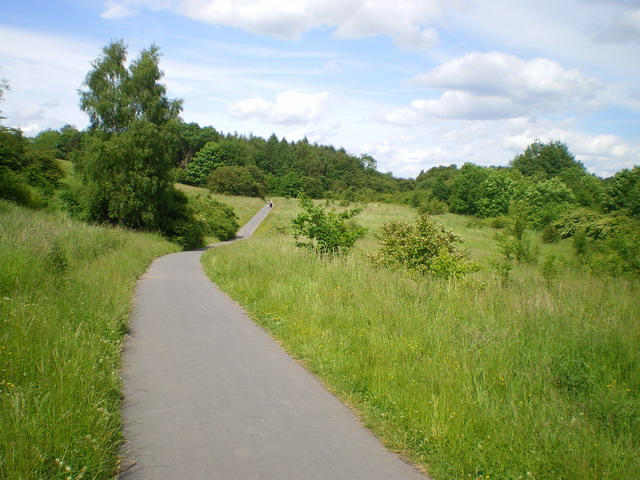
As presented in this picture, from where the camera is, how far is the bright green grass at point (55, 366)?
3.84 metres

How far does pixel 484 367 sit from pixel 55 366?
4.88 metres

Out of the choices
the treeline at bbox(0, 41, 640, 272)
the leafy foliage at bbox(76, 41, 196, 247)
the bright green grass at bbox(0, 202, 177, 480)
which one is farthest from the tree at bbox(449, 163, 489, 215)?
the bright green grass at bbox(0, 202, 177, 480)

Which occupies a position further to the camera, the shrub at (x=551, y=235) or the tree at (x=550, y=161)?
the tree at (x=550, y=161)

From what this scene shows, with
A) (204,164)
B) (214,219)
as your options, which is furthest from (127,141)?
(204,164)

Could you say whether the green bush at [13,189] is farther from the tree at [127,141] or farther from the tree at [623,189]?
the tree at [623,189]

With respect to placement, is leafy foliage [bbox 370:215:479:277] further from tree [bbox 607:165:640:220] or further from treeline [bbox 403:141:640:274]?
tree [bbox 607:165:640:220]

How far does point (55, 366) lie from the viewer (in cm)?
531

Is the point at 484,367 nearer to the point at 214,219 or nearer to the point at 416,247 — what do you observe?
the point at 416,247

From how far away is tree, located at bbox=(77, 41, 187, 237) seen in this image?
34.3m

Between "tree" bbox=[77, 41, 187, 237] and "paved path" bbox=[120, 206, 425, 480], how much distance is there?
93.0ft

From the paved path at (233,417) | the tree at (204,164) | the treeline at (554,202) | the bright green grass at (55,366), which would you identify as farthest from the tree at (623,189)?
the tree at (204,164)

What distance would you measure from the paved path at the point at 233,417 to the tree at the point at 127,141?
28335mm

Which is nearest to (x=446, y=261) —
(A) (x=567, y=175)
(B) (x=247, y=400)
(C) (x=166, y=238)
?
(B) (x=247, y=400)

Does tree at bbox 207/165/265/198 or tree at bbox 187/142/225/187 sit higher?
tree at bbox 187/142/225/187
